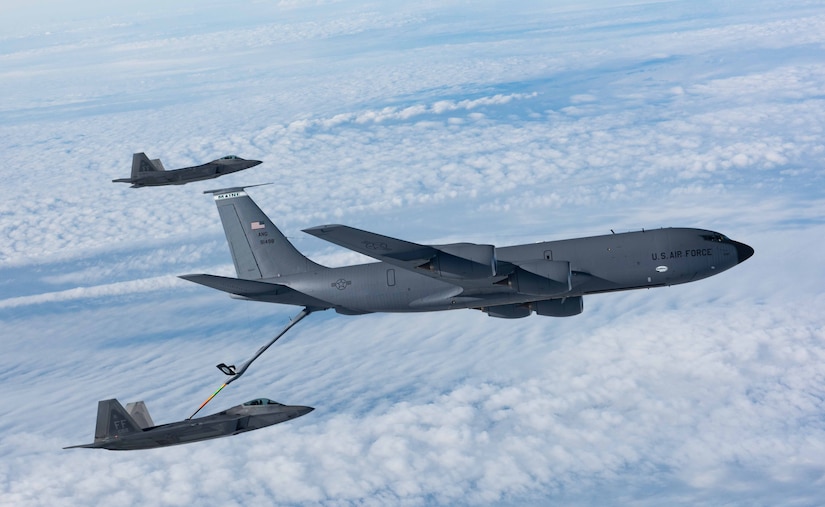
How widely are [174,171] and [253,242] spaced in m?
7.95

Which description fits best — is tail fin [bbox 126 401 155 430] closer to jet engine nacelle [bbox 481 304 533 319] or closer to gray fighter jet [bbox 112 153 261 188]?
gray fighter jet [bbox 112 153 261 188]

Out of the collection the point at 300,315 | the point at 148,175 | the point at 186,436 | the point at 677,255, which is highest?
the point at 148,175

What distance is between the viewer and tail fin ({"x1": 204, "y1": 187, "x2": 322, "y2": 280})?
61688 mm

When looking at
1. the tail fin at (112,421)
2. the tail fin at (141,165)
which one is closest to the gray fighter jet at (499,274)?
the tail fin at (112,421)

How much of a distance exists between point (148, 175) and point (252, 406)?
18.9m

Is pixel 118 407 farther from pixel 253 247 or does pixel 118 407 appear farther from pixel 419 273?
pixel 419 273

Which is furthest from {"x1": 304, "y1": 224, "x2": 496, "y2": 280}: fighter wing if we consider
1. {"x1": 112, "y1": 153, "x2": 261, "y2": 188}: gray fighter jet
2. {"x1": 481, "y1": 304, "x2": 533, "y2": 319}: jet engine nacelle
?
{"x1": 112, "y1": 153, "x2": 261, "y2": 188}: gray fighter jet

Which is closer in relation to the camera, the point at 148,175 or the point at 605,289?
the point at 605,289

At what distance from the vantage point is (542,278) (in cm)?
5312

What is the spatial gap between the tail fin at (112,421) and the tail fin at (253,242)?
12590 mm

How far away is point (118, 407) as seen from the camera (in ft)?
187

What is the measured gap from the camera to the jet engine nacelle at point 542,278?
174 ft

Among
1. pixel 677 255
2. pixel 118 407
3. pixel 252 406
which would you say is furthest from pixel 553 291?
pixel 118 407

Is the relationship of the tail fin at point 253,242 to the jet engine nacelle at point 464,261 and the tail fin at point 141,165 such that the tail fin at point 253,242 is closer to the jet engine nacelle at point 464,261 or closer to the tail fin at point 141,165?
the tail fin at point 141,165
